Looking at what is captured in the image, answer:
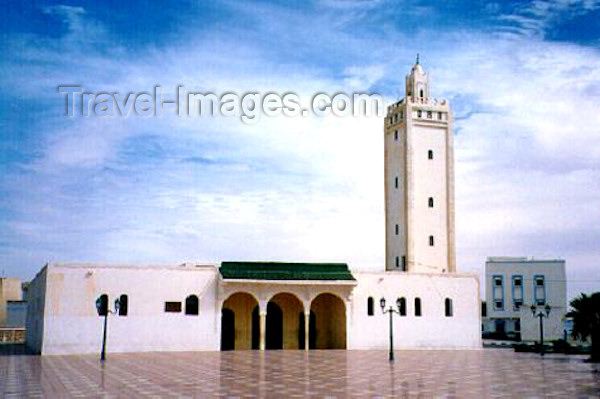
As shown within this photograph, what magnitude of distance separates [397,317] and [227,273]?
33.6 ft

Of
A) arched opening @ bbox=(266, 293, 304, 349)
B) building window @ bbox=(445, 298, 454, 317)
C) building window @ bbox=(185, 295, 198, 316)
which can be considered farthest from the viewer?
building window @ bbox=(445, 298, 454, 317)

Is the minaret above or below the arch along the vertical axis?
above

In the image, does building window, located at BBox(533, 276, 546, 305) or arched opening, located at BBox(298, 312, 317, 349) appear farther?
building window, located at BBox(533, 276, 546, 305)

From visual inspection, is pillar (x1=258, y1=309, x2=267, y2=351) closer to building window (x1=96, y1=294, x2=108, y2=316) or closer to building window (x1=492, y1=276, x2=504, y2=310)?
building window (x1=96, y1=294, x2=108, y2=316)

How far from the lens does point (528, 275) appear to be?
6259cm

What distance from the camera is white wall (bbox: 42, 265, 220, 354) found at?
107 feet

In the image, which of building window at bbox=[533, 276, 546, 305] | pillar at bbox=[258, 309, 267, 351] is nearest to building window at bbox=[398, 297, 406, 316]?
pillar at bbox=[258, 309, 267, 351]

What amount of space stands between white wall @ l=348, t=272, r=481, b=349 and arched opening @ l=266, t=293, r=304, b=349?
3524 mm

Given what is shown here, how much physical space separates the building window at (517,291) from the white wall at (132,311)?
3695cm

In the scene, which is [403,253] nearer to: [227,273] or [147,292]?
[227,273]

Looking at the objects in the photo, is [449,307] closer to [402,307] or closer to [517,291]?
[402,307]

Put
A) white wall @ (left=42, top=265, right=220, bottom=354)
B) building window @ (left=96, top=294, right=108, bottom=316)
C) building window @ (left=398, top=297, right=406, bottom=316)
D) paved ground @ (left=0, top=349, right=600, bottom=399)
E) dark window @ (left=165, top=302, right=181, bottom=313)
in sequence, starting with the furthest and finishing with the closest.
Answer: building window @ (left=398, top=297, right=406, bottom=316) < dark window @ (left=165, top=302, right=181, bottom=313) < building window @ (left=96, top=294, right=108, bottom=316) < white wall @ (left=42, top=265, right=220, bottom=354) < paved ground @ (left=0, top=349, right=600, bottom=399)

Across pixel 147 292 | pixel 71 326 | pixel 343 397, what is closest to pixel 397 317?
pixel 147 292

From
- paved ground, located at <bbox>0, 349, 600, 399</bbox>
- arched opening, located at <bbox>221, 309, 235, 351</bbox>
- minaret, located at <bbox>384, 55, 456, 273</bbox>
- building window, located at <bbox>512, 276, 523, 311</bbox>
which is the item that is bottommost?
paved ground, located at <bbox>0, 349, 600, 399</bbox>
